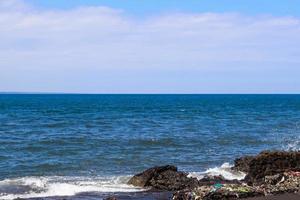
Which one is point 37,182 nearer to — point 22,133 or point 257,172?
point 257,172

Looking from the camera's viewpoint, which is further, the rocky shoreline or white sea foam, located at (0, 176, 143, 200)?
white sea foam, located at (0, 176, 143, 200)

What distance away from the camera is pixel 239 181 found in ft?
66.4

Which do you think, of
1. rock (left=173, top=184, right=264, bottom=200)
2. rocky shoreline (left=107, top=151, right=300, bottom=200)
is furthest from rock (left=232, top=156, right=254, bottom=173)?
rock (left=173, top=184, right=264, bottom=200)

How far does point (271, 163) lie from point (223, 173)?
263 centimetres

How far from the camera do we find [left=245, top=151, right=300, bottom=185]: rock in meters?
20.7

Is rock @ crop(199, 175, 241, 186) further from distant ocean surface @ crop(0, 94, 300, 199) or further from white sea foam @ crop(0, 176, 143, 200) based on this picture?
distant ocean surface @ crop(0, 94, 300, 199)

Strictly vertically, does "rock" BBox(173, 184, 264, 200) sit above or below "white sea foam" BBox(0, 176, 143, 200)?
above

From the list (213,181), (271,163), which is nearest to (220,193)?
(213,181)

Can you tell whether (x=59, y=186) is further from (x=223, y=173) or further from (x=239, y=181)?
(x=223, y=173)

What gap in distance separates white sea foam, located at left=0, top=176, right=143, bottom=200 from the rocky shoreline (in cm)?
90

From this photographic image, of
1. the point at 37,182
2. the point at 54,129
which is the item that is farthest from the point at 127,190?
the point at 54,129

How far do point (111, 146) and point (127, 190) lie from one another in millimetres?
15285

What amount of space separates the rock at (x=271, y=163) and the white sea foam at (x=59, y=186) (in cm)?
445

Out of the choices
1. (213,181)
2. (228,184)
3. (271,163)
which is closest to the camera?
(228,184)
